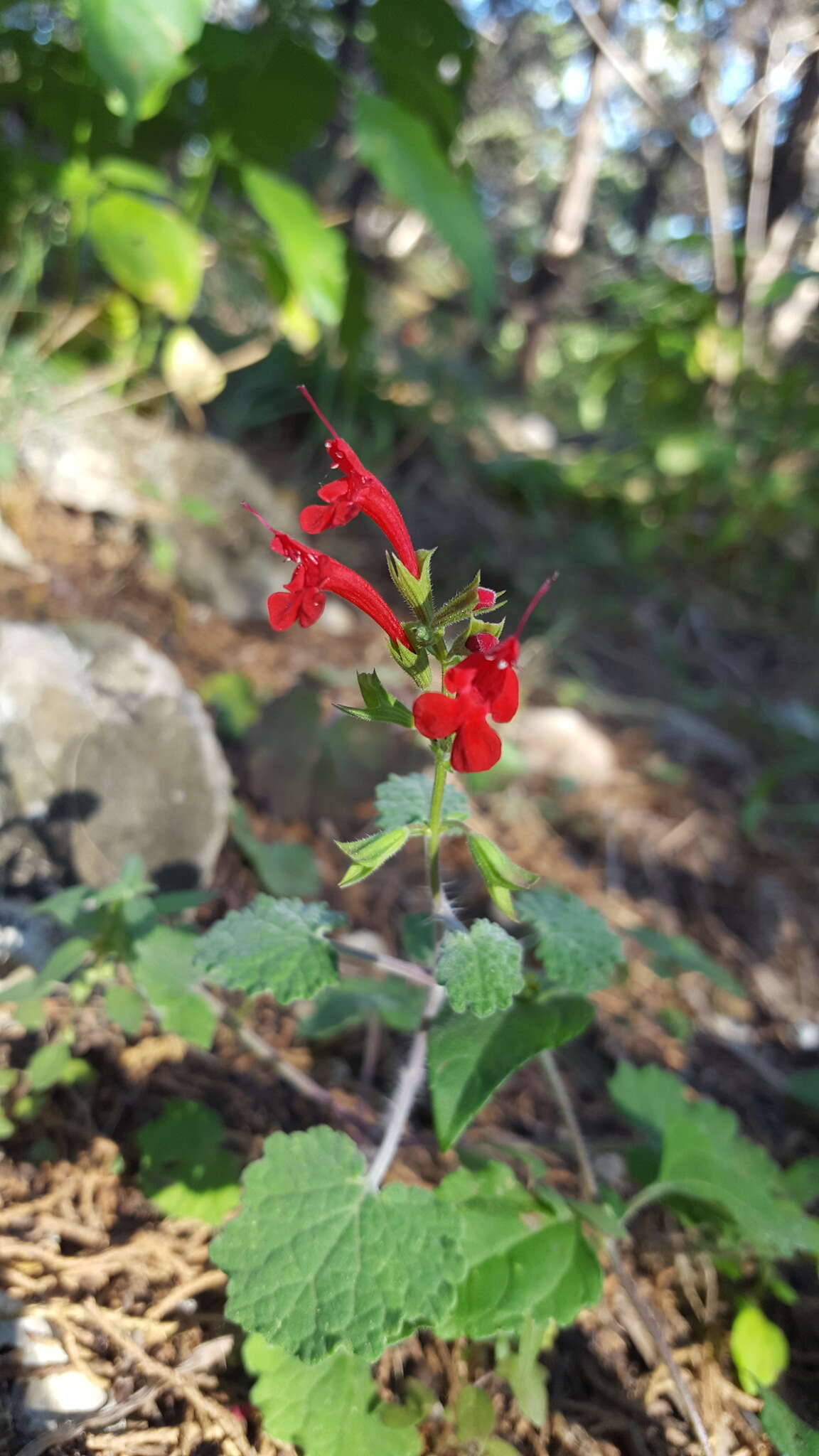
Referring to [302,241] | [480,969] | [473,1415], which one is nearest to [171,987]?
[480,969]

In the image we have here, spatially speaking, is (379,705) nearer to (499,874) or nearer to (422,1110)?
(499,874)

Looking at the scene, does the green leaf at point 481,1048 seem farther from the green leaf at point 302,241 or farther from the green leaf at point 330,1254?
the green leaf at point 302,241

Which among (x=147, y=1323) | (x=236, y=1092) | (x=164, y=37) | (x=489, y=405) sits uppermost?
(x=164, y=37)

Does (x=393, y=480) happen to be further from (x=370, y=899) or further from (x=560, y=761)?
(x=370, y=899)

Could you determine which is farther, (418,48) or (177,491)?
(177,491)

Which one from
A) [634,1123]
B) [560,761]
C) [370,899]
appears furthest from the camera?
[560,761]

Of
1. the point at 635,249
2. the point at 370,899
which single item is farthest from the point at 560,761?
the point at 635,249
